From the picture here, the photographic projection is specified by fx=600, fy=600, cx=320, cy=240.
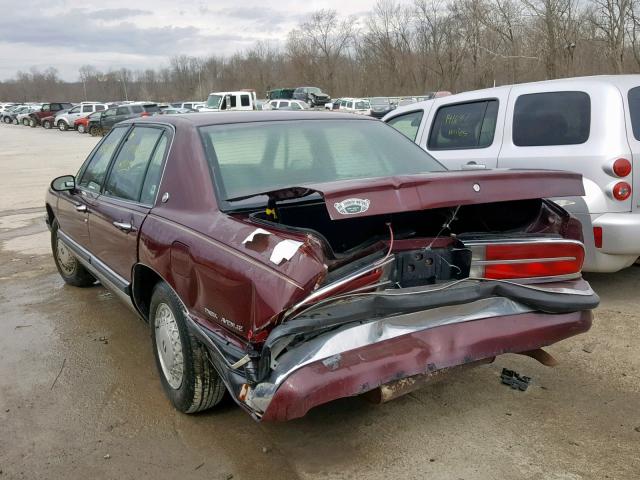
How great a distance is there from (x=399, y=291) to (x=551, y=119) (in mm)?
3295

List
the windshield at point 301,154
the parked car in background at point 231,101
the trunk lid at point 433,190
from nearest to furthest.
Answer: the trunk lid at point 433,190 → the windshield at point 301,154 → the parked car in background at point 231,101

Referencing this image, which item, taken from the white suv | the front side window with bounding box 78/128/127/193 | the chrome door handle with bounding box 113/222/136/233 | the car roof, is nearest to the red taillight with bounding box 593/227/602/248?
the white suv

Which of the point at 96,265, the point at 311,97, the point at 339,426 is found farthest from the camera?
the point at 311,97

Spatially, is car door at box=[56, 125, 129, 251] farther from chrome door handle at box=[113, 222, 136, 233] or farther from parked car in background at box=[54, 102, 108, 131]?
parked car in background at box=[54, 102, 108, 131]

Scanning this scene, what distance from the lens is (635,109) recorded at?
4.72 meters

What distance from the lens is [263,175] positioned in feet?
11.0

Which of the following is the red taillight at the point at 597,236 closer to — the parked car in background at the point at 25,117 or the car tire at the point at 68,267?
the car tire at the point at 68,267

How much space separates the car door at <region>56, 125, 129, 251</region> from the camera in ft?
15.0

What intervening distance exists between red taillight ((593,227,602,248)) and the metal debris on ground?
1.62m

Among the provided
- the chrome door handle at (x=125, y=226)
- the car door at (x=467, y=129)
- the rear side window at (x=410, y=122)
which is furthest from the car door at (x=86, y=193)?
the rear side window at (x=410, y=122)

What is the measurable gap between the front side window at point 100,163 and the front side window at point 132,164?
0.69ft

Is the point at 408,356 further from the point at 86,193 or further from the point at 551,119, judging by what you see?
the point at 551,119

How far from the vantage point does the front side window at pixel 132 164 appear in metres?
3.82

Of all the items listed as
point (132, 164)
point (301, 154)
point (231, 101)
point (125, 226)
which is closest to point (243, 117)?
point (301, 154)
